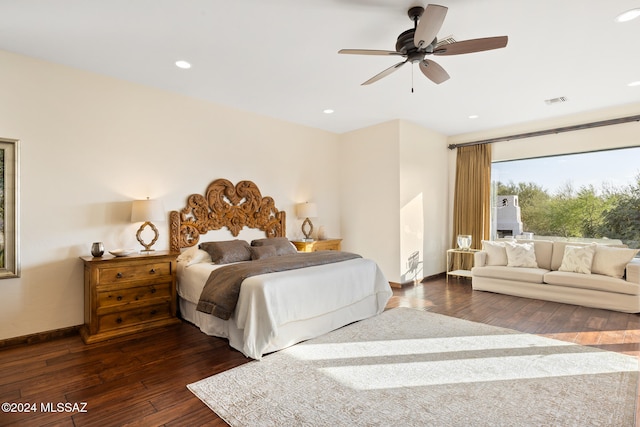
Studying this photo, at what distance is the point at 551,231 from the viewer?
559 cm

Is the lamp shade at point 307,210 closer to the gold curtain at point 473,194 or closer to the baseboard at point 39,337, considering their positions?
the gold curtain at point 473,194

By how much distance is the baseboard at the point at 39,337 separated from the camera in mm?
3042

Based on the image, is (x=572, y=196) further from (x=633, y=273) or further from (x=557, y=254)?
(x=633, y=273)

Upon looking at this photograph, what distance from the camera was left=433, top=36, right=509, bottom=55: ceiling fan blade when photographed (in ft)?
7.53

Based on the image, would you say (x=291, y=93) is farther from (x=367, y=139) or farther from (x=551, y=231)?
(x=551, y=231)

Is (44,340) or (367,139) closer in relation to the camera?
(44,340)

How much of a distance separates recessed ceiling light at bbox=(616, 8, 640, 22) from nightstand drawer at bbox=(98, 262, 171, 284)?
4.73 meters

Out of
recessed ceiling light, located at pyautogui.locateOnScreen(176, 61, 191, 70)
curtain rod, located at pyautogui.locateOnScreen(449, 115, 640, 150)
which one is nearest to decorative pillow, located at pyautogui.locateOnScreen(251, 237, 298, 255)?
recessed ceiling light, located at pyautogui.locateOnScreen(176, 61, 191, 70)

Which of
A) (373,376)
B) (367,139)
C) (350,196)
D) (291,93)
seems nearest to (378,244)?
(350,196)

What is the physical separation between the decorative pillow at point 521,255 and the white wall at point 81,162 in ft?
14.5

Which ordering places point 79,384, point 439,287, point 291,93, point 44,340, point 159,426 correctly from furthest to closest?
1. point 439,287
2. point 291,93
3. point 44,340
4. point 79,384
5. point 159,426

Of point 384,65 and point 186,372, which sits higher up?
point 384,65

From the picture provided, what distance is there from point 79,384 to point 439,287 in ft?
16.0

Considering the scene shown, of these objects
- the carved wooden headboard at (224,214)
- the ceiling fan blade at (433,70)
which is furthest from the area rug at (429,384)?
the ceiling fan blade at (433,70)
